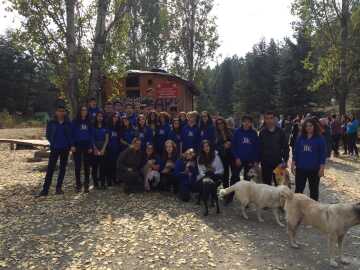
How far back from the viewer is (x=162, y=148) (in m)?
9.05

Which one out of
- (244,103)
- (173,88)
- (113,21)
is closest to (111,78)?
(113,21)

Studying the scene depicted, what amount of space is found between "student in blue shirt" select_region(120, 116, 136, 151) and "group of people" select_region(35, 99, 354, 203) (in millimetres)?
25

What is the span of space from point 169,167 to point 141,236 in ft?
8.84

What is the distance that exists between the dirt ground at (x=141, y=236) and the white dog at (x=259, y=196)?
27 cm

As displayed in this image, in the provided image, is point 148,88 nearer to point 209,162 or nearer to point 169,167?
point 169,167

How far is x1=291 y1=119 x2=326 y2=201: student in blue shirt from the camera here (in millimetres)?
6355

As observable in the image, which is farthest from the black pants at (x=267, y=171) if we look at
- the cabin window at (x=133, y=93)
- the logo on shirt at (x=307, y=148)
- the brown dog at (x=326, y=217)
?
the cabin window at (x=133, y=93)

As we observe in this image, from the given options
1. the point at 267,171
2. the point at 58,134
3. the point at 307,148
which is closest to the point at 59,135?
the point at 58,134

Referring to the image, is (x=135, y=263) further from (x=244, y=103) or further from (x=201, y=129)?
(x=244, y=103)

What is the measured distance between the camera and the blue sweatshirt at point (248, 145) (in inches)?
297

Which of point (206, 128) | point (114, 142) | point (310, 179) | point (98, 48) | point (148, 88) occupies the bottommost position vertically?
point (310, 179)

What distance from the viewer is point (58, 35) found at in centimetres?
1224

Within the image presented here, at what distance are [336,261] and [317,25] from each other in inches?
840

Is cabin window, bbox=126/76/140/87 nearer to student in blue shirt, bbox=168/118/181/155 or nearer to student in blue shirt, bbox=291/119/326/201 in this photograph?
student in blue shirt, bbox=168/118/181/155
